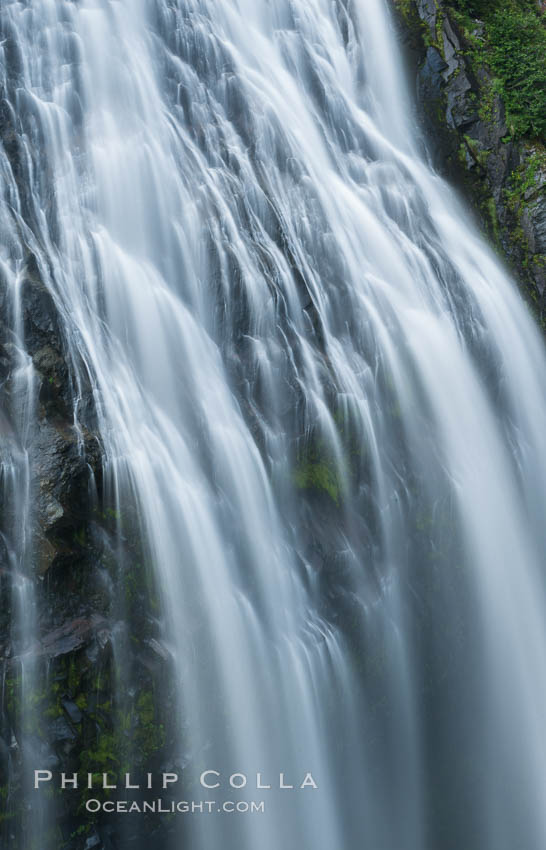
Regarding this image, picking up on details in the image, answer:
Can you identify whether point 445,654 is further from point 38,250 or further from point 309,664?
point 38,250

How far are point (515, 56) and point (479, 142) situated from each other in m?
1.89

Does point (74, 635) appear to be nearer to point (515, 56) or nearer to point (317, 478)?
point (317, 478)

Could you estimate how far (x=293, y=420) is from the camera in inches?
277

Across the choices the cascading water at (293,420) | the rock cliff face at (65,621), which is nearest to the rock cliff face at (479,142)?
the cascading water at (293,420)

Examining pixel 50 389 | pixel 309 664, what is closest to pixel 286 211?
pixel 50 389

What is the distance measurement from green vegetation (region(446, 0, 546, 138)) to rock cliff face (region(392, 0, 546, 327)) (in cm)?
12

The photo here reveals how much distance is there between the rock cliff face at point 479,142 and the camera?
10438 mm

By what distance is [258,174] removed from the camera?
876 cm

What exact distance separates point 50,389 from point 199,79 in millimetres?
5677

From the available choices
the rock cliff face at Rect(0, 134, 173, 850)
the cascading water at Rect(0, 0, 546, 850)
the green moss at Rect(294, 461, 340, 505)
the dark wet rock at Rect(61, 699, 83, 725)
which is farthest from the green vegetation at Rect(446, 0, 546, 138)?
the dark wet rock at Rect(61, 699, 83, 725)

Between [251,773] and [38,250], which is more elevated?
[38,250]

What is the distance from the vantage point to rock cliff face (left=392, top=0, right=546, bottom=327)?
Answer: 1044 centimetres

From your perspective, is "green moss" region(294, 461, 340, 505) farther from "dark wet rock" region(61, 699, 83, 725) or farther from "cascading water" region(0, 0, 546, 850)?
"dark wet rock" region(61, 699, 83, 725)

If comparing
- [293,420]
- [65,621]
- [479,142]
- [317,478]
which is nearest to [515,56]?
[479,142]
